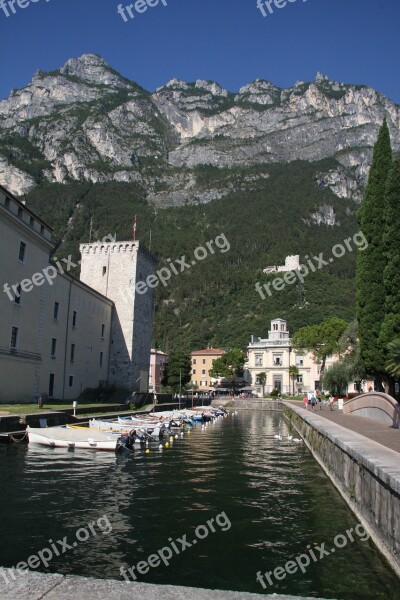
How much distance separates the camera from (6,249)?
32.1 m

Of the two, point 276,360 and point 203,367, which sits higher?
point 276,360

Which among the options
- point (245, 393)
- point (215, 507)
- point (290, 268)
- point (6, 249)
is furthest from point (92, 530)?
point (290, 268)

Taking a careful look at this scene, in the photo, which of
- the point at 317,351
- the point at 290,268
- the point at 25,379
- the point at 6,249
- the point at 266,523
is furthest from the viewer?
the point at 290,268

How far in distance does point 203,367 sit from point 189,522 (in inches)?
4084

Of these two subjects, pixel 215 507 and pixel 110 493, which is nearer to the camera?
pixel 215 507

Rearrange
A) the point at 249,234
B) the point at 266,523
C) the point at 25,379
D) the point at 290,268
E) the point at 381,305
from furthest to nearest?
the point at 249,234 < the point at 290,268 < the point at 25,379 < the point at 381,305 < the point at 266,523

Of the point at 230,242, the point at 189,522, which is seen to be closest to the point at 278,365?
the point at 230,242

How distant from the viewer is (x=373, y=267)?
2708 cm

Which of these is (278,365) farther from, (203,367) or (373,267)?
(373,267)

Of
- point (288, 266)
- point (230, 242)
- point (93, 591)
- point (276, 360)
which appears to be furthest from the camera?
point (230, 242)

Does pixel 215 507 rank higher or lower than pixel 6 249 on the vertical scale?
lower

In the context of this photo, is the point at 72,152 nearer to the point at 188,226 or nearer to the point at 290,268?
the point at 188,226

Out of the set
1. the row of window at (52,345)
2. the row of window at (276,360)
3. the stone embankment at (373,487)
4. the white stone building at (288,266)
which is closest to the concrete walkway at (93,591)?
the stone embankment at (373,487)

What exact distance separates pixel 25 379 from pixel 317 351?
5059 centimetres
